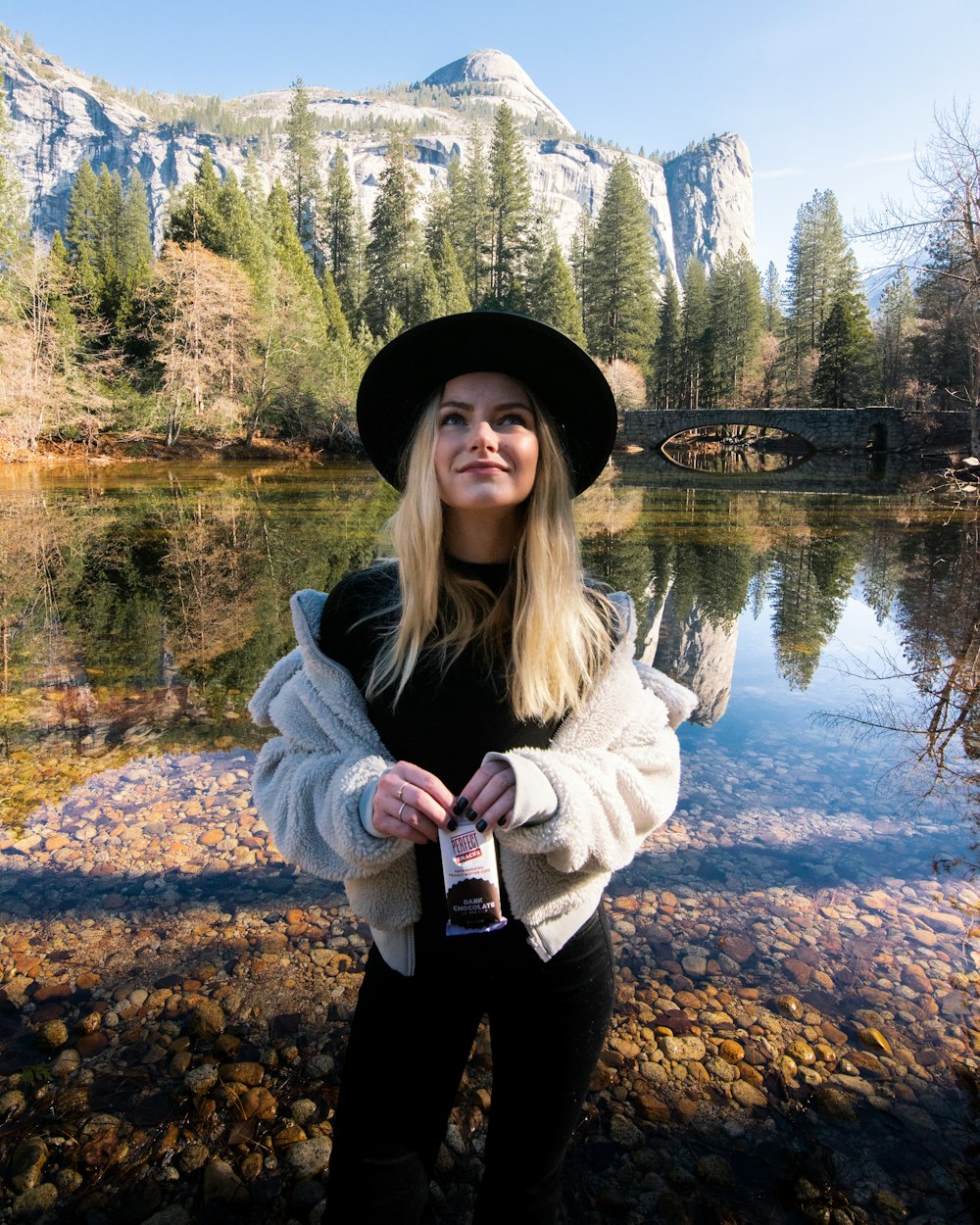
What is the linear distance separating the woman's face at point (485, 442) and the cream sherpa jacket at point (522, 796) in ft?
1.37

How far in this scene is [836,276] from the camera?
180 ft

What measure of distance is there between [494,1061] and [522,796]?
67 centimetres

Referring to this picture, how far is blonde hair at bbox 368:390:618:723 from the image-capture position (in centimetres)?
160

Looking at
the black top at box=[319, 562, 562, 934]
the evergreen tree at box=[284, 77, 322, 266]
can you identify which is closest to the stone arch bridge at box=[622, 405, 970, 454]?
the evergreen tree at box=[284, 77, 322, 266]

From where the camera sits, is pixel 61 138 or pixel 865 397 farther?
pixel 61 138

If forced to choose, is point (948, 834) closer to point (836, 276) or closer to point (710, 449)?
point (710, 449)

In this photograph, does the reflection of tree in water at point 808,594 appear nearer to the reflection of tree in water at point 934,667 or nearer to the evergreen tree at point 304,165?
the reflection of tree in water at point 934,667

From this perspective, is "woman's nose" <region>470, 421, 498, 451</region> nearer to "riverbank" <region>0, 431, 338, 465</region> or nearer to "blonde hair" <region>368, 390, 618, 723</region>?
"blonde hair" <region>368, 390, 618, 723</region>

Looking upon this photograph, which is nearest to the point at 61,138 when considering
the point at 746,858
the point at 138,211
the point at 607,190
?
the point at 138,211

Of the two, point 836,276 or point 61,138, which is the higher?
point 61,138

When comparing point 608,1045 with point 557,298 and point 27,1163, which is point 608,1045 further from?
point 557,298

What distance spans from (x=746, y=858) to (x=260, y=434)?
3341 cm

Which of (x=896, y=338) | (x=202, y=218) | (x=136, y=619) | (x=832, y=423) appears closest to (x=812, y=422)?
(x=832, y=423)

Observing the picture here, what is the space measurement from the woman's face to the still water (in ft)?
6.58
